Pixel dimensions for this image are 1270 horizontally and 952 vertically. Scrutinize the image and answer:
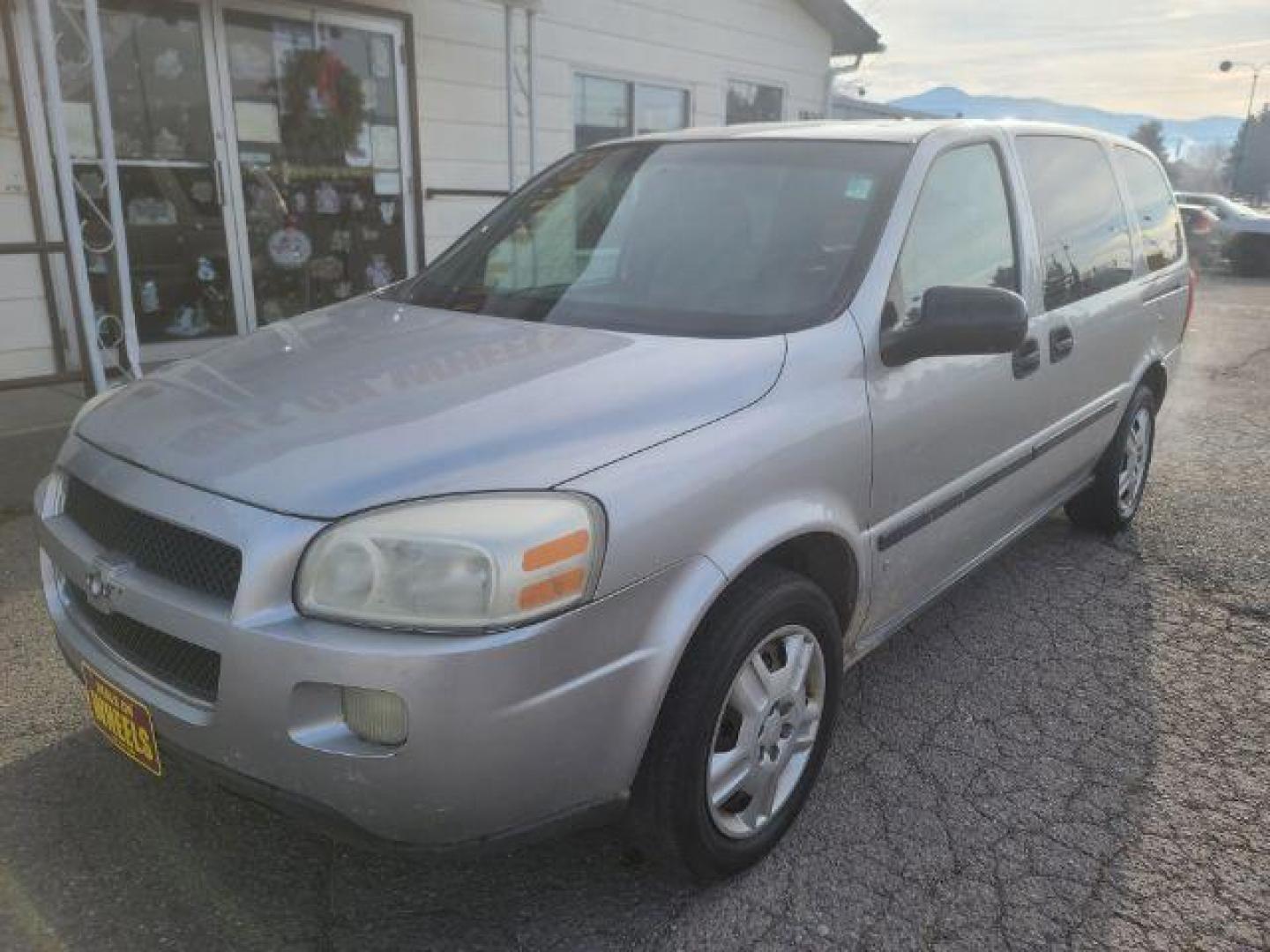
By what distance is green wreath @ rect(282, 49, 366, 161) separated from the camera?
709 centimetres

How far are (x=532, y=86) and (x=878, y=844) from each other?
6990mm

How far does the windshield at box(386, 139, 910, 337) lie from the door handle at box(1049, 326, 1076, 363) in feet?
3.11

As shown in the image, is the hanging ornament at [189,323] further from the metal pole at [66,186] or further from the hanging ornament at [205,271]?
the metal pole at [66,186]

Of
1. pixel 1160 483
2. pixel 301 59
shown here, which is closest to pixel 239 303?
pixel 301 59

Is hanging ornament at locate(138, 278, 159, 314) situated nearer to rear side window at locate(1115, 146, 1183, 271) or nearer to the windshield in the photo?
the windshield

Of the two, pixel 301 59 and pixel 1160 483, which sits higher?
pixel 301 59

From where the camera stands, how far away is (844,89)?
1766 centimetres

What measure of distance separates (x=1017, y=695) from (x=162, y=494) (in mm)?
2597

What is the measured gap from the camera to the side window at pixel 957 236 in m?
2.72

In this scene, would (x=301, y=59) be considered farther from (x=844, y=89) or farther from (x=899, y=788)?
(x=844, y=89)

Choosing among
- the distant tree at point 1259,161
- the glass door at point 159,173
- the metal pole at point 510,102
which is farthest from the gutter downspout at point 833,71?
the distant tree at point 1259,161

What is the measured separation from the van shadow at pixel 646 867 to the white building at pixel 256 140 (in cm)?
385

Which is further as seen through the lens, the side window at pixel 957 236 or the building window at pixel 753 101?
the building window at pixel 753 101

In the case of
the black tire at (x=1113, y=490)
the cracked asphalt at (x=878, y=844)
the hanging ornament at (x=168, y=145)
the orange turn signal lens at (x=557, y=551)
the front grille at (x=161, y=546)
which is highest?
the hanging ornament at (x=168, y=145)
